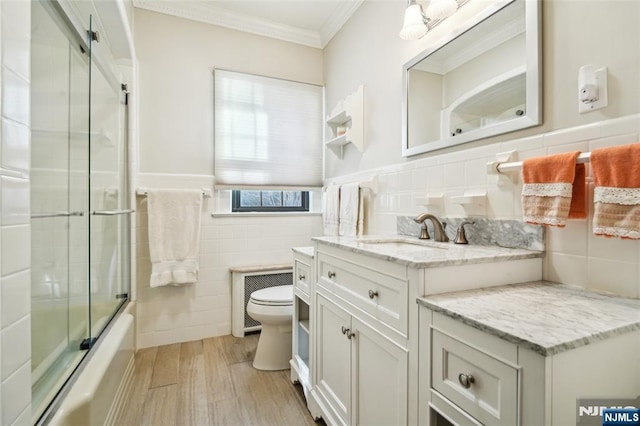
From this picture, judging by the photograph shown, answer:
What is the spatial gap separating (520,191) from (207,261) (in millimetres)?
2180

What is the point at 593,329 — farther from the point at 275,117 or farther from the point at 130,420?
the point at 275,117

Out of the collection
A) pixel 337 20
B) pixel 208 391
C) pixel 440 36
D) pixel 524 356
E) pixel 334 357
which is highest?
pixel 337 20

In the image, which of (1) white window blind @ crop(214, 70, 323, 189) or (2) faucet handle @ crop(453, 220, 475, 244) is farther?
(1) white window blind @ crop(214, 70, 323, 189)

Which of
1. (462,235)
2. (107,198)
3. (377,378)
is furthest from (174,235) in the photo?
(462,235)

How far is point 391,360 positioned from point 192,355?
1.75 metres

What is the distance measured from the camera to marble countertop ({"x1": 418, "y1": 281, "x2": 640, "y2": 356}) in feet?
2.03

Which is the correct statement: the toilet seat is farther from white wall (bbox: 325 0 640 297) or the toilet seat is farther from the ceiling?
the ceiling

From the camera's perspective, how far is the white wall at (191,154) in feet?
7.77

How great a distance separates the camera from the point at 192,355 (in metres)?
2.25

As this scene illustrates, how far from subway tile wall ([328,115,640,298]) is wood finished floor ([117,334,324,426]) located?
3.76ft

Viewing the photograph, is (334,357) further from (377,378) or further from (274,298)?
(274,298)

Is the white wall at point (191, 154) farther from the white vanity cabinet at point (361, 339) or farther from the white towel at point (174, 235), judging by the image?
the white vanity cabinet at point (361, 339)

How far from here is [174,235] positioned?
2.35 m

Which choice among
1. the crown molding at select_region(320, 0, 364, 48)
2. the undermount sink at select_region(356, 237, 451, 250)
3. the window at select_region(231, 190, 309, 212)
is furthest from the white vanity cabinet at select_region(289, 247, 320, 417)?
the crown molding at select_region(320, 0, 364, 48)
